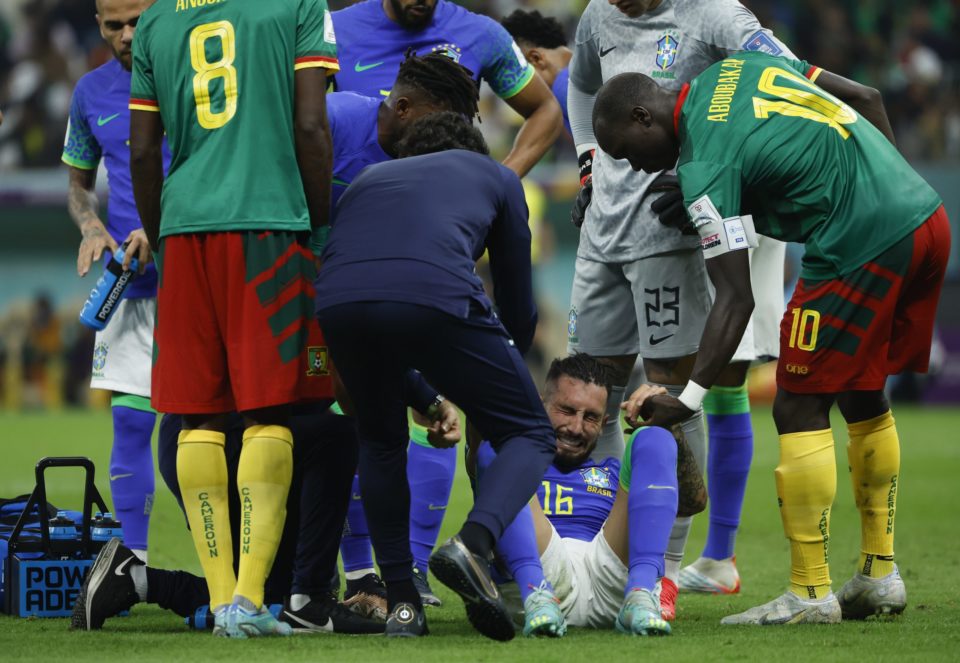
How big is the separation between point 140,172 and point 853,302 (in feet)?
7.55

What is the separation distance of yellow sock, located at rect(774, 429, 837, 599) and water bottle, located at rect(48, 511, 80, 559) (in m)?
2.48

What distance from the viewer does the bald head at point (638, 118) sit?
4.58m

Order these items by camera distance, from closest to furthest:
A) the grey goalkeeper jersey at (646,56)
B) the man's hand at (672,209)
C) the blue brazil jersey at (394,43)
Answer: the man's hand at (672,209) < the grey goalkeeper jersey at (646,56) < the blue brazil jersey at (394,43)

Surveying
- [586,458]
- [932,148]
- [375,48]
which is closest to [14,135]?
[932,148]

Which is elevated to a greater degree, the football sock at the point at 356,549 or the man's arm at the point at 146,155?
the man's arm at the point at 146,155

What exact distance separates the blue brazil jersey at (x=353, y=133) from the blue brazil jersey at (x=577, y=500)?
126cm

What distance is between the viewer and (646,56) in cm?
538

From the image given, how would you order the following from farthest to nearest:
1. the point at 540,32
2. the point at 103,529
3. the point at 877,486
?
the point at 540,32 < the point at 103,529 < the point at 877,486

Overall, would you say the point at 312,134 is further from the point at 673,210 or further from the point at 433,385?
the point at 673,210

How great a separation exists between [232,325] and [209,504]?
1.84 ft

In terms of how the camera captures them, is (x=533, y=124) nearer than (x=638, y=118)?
No

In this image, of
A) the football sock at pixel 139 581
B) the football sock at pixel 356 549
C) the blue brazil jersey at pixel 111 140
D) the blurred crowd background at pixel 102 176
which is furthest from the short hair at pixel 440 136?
the blurred crowd background at pixel 102 176

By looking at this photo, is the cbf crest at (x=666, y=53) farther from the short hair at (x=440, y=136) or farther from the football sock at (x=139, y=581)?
the football sock at (x=139, y=581)

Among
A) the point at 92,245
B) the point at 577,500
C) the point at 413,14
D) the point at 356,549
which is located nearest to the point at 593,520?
the point at 577,500
